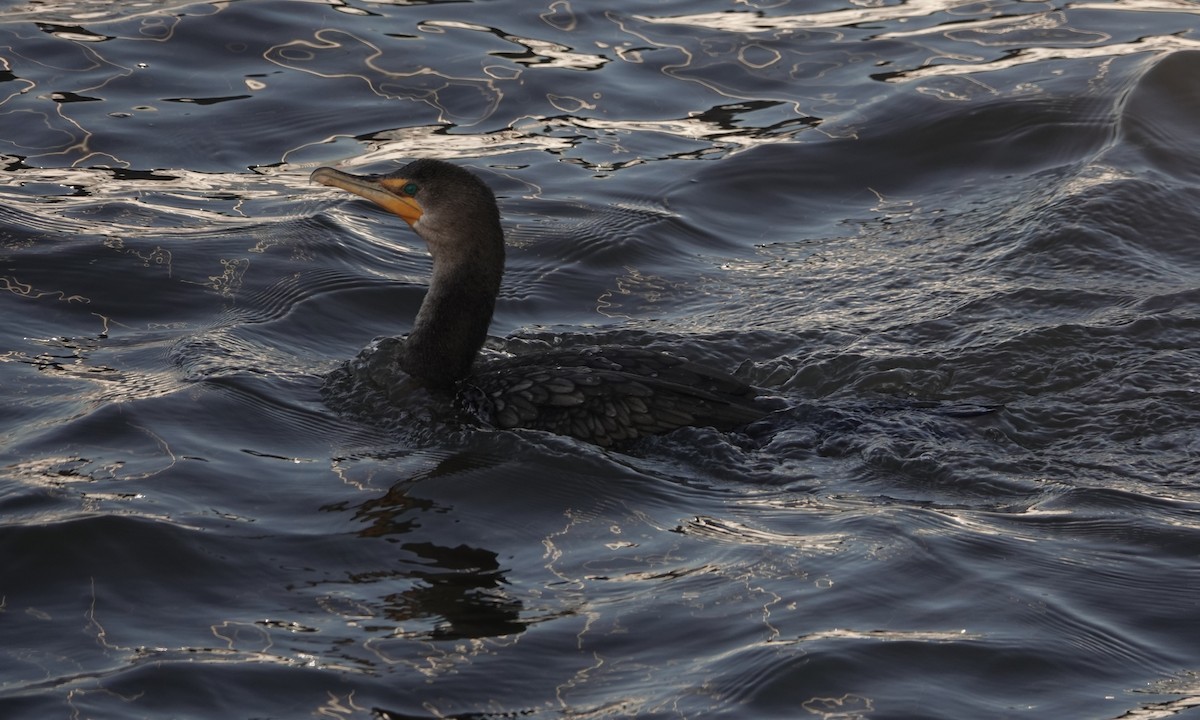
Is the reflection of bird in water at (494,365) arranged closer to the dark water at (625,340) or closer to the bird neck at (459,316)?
the bird neck at (459,316)

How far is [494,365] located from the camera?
6.84 m

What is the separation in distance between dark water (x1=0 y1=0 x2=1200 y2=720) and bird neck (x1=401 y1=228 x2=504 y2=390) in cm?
36

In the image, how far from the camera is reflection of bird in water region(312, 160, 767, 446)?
6.26m

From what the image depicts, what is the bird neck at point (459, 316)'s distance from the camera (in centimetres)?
671

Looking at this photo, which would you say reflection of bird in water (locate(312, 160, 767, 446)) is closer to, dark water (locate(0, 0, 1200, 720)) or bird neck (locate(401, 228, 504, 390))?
bird neck (locate(401, 228, 504, 390))

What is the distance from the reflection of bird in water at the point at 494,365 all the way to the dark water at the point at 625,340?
0.17 metres

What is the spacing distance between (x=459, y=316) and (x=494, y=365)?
0.28 meters

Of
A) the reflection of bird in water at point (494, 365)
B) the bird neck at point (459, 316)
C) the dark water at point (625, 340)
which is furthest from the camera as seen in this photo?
the bird neck at point (459, 316)

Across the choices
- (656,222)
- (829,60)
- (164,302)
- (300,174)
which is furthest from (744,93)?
(164,302)

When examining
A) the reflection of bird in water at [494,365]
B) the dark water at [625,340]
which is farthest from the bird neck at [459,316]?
the dark water at [625,340]

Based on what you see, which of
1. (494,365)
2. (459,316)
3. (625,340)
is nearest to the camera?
(459,316)

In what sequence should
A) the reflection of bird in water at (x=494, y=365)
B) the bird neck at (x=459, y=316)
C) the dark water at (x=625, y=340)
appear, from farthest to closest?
the bird neck at (x=459, y=316) < the reflection of bird in water at (x=494, y=365) < the dark water at (x=625, y=340)

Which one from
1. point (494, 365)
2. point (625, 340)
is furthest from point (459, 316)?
point (625, 340)

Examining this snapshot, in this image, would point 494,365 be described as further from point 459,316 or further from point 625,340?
point 625,340
